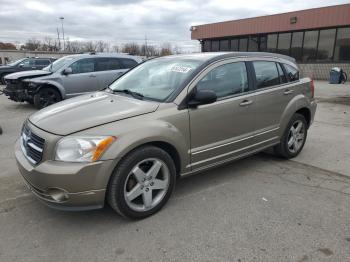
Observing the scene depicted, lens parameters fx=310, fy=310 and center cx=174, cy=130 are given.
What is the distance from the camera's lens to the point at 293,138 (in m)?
5.01

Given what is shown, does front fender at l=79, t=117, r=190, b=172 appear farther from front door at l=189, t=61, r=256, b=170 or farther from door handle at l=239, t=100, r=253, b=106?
door handle at l=239, t=100, r=253, b=106

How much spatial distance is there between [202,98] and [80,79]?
738cm

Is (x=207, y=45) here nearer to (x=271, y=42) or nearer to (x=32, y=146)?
(x=271, y=42)

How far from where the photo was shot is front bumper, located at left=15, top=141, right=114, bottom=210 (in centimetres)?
276

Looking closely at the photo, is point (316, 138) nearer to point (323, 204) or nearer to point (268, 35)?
point (323, 204)

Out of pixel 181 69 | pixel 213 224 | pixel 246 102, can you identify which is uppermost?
pixel 181 69

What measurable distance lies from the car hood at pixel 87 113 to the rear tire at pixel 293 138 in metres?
2.42

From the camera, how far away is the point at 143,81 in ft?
13.5

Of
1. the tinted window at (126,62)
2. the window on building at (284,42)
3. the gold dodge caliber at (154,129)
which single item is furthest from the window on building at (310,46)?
the gold dodge caliber at (154,129)

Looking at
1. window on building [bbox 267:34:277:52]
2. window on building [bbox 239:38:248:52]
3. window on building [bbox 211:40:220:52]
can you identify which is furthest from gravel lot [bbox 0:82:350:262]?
window on building [bbox 211:40:220:52]

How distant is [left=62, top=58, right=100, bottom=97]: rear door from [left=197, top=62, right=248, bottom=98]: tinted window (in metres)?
6.84

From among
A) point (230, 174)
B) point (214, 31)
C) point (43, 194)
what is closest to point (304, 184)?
point (230, 174)

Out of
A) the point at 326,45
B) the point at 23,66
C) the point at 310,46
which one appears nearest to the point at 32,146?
the point at 23,66

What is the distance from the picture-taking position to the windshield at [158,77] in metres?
3.64
